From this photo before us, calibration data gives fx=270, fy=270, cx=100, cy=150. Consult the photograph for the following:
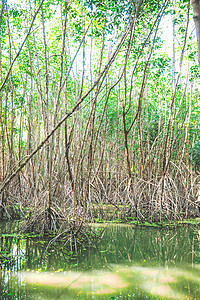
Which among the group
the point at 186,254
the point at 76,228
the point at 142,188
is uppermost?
the point at 142,188

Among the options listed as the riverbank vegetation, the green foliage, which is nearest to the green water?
the riverbank vegetation

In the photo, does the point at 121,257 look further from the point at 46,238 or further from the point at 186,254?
the point at 46,238

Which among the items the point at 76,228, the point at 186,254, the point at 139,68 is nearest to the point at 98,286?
the point at 76,228

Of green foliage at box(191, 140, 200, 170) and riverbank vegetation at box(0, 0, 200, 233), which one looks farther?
green foliage at box(191, 140, 200, 170)

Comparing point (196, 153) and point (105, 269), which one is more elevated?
point (196, 153)

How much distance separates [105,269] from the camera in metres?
2.64

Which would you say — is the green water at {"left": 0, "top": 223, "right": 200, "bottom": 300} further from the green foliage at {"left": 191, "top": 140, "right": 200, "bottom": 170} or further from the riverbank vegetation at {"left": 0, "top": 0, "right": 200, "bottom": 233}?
the green foliage at {"left": 191, "top": 140, "right": 200, "bottom": 170}

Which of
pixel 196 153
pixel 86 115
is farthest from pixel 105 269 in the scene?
pixel 196 153

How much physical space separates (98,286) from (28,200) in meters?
4.01

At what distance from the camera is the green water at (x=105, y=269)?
Answer: 213 cm

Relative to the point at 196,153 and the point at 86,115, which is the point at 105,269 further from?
the point at 196,153

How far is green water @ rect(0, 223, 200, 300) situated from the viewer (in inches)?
83.7

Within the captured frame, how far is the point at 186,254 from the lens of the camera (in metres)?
3.23

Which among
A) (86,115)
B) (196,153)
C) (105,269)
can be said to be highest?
(86,115)
